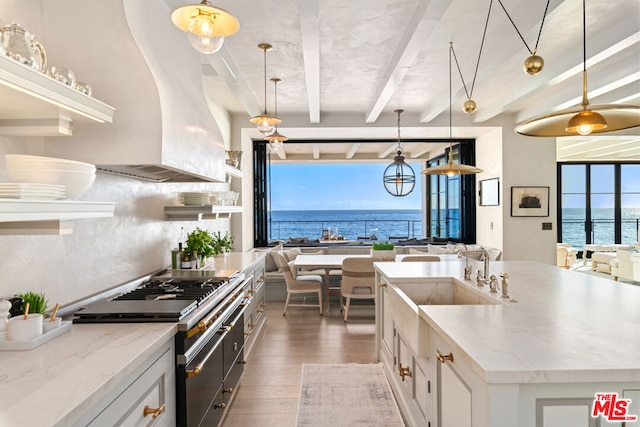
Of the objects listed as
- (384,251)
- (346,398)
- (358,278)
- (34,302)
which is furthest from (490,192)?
(34,302)

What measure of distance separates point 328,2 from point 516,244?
5114 millimetres

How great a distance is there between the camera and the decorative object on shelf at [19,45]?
1.26 metres

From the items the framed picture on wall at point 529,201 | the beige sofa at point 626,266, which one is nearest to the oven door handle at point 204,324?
the framed picture on wall at point 529,201

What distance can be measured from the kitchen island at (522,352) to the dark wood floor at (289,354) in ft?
3.06

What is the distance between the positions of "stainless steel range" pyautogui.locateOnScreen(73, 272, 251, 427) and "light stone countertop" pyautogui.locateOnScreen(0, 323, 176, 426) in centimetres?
9

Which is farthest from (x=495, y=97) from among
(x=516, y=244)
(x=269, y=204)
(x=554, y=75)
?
(x=269, y=204)

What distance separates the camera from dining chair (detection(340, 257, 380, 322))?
4742 mm

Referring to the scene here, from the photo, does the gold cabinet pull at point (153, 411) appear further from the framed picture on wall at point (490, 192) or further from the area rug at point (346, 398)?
the framed picture on wall at point (490, 192)

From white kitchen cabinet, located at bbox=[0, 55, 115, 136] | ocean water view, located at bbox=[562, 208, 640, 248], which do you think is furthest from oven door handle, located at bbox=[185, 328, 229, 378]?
ocean water view, located at bbox=[562, 208, 640, 248]

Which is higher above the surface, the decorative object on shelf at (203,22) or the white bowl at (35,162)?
the decorative object on shelf at (203,22)

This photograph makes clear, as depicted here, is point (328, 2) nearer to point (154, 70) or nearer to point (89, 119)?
point (154, 70)

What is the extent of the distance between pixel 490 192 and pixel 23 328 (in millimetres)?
6724

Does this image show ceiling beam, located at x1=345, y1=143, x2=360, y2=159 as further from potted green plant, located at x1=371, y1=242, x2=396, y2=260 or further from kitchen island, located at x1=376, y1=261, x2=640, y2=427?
kitchen island, located at x1=376, y1=261, x2=640, y2=427

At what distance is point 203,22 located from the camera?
1639 mm
